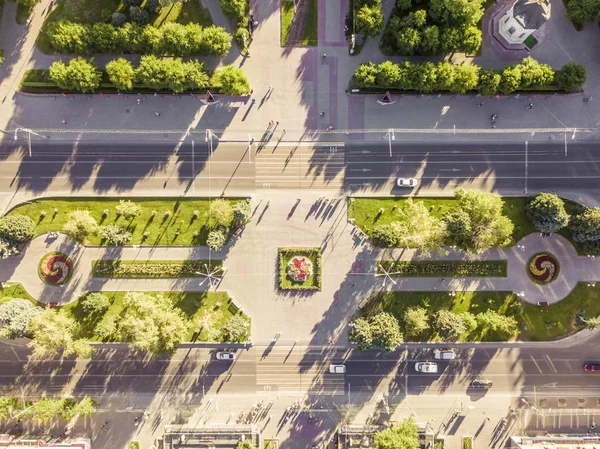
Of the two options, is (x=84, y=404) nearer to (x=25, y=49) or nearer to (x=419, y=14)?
(x=25, y=49)

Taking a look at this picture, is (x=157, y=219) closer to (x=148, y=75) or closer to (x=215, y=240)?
(x=215, y=240)

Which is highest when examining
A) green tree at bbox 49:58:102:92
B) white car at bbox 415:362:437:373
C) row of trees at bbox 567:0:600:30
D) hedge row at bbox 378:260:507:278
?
row of trees at bbox 567:0:600:30

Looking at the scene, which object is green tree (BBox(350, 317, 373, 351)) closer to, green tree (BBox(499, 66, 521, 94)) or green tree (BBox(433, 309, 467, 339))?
green tree (BBox(433, 309, 467, 339))

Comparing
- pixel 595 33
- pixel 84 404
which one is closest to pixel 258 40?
pixel 595 33

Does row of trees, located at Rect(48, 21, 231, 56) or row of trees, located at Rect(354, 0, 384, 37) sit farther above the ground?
row of trees, located at Rect(354, 0, 384, 37)

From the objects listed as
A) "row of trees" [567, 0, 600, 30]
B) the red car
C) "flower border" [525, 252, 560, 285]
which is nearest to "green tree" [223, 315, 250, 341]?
"flower border" [525, 252, 560, 285]

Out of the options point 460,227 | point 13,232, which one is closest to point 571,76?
point 460,227

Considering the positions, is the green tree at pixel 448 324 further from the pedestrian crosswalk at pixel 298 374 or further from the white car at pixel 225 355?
the white car at pixel 225 355
